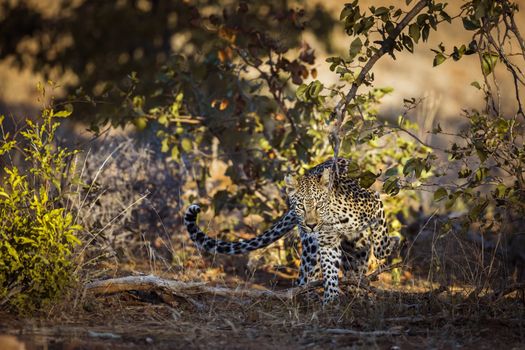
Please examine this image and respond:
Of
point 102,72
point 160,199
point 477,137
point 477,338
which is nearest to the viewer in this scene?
point 477,338

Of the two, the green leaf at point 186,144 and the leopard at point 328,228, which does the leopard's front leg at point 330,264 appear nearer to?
the leopard at point 328,228

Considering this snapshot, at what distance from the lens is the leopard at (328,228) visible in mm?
7828

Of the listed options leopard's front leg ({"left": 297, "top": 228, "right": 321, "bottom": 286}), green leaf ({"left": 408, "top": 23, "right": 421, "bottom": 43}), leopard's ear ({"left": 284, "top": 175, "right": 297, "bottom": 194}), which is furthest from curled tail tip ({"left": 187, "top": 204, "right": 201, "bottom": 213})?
green leaf ({"left": 408, "top": 23, "right": 421, "bottom": 43})

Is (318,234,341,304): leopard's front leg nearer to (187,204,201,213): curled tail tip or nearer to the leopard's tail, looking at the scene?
the leopard's tail

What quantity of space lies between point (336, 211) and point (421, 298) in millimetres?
1436

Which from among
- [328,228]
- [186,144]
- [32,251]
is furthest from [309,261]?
[32,251]

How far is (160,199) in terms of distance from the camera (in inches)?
420

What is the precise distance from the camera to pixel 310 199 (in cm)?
784

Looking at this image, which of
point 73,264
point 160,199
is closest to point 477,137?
point 73,264

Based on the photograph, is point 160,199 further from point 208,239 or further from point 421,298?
point 421,298

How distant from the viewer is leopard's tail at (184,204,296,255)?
8.47m

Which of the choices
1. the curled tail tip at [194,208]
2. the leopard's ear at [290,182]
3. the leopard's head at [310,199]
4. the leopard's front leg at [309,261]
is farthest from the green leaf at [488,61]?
the curled tail tip at [194,208]

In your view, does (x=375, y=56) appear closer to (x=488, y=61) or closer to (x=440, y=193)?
(x=488, y=61)

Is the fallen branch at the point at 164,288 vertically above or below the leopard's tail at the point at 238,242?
below
